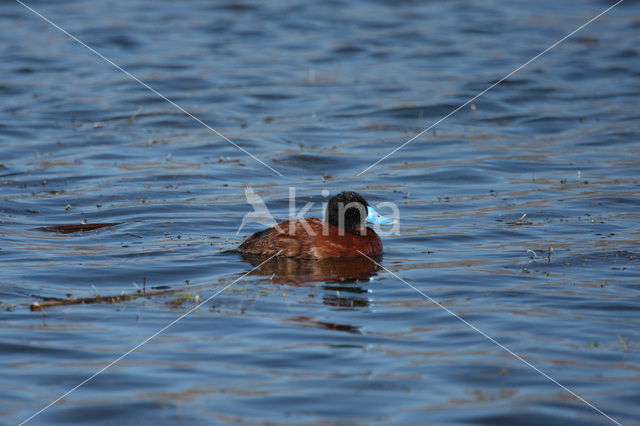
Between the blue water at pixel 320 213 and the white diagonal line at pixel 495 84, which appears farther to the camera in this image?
the white diagonal line at pixel 495 84

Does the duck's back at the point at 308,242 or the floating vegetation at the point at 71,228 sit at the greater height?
the floating vegetation at the point at 71,228

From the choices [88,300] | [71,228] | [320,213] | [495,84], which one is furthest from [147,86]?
[88,300]

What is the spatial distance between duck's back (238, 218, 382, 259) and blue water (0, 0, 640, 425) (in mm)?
233

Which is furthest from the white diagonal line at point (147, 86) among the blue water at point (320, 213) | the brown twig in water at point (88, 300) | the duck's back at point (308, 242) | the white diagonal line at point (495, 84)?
the brown twig in water at point (88, 300)

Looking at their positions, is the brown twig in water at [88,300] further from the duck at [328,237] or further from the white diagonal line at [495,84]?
the white diagonal line at [495,84]

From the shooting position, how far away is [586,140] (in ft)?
50.5

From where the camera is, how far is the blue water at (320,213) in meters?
5.83

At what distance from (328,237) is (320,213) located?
2.48m

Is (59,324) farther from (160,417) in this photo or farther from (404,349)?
(404,349)

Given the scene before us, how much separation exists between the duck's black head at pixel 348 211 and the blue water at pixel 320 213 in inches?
22.3

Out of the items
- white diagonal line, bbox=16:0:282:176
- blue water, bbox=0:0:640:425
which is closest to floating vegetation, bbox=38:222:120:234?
blue water, bbox=0:0:640:425

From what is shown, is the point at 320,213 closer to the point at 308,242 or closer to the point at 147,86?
the point at 308,242

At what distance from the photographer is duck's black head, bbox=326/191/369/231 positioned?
904 cm

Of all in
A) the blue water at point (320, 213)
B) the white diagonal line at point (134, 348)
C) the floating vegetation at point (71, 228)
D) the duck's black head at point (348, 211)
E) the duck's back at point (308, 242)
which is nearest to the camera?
the white diagonal line at point (134, 348)
